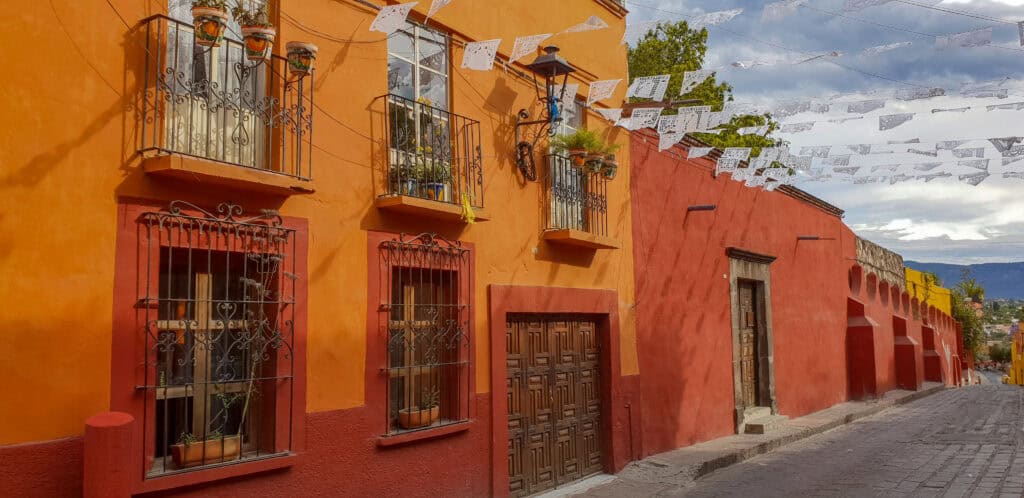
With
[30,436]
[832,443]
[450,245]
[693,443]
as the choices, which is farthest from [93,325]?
[832,443]

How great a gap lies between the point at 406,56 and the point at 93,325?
12.1ft

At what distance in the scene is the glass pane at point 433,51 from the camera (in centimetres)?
760

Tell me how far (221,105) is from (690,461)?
7.26 m

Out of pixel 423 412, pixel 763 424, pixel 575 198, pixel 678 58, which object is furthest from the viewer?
pixel 678 58

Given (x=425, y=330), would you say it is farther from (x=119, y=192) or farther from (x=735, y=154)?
(x=735, y=154)

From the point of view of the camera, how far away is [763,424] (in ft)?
42.9

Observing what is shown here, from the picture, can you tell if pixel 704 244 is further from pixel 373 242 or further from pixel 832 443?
pixel 373 242

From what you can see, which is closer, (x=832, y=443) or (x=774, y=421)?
(x=832, y=443)

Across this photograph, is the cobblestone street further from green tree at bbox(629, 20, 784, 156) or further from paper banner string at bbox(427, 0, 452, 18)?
green tree at bbox(629, 20, 784, 156)

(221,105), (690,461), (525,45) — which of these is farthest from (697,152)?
(221,105)

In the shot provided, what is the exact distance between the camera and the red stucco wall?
36.4ft

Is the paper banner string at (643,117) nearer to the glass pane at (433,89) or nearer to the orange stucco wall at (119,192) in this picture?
the orange stucco wall at (119,192)

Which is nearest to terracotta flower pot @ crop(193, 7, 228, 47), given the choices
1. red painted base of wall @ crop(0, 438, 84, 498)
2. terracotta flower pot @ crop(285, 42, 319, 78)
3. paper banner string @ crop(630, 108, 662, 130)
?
terracotta flower pot @ crop(285, 42, 319, 78)

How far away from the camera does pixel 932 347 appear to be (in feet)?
94.1
